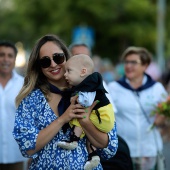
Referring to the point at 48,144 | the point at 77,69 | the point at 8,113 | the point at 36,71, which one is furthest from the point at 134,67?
the point at 48,144

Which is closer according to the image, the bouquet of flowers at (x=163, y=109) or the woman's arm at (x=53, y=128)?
the woman's arm at (x=53, y=128)

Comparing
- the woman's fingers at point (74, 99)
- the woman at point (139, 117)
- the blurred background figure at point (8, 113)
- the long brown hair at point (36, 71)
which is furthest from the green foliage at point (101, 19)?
the woman's fingers at point (74, 99)

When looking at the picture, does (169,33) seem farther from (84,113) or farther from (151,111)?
(84,113)

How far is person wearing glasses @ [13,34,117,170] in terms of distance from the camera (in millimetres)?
3973

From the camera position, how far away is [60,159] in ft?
13.2

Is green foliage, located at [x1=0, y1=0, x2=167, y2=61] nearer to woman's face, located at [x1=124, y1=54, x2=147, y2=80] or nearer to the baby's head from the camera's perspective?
woman's face, located at [x1=124, y1=54, x2=147, y2=80]

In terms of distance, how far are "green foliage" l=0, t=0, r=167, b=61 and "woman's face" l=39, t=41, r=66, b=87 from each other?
26.4 m

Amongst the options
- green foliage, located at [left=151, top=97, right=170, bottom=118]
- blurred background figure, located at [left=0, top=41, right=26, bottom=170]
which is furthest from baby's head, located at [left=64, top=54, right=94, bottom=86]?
green foliage, located at [left=151, top=97, right=170, bottom=118]

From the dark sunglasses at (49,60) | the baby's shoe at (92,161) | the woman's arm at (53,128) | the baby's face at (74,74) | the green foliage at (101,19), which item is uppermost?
the green foliage at (101,19)

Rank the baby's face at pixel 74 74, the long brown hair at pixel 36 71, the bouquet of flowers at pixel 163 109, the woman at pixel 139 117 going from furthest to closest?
the woman at pixel 139 117 → the bouquet of flowers at pixel 163 109 → the long brown hair at pixel 36 71 → the baby's face at pixel 74 74

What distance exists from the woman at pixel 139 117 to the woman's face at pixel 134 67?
0.06m

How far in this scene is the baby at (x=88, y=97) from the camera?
3979mm

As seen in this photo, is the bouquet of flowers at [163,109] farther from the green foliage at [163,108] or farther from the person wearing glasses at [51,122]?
the person wearing glasses at [51,122]

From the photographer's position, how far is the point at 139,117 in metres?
7.34
